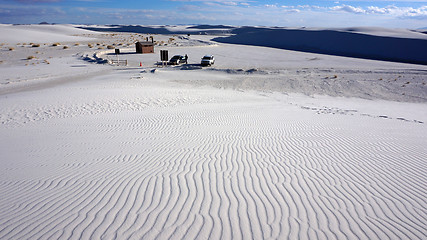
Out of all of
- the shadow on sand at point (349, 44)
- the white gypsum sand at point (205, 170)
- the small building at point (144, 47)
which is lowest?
the white gypsum sand at point (205, 170)

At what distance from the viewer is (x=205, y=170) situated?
556cm

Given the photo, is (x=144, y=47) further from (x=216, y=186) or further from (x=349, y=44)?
(x=349, y=44)

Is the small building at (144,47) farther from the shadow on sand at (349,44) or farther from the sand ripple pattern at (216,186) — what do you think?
the sand ripple pattern at (216,186)

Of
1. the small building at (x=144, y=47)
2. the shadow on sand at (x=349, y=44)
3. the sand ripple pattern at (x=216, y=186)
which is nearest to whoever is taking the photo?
the sand ripple pattern at (x=216, y=186)

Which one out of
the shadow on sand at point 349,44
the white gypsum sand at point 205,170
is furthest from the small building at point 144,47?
the shadow on sand at point 349,44

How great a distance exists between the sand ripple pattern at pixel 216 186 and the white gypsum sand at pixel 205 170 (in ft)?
0.07

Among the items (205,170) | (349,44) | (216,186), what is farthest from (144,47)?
(349,44)

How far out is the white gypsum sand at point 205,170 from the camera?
3725 mm

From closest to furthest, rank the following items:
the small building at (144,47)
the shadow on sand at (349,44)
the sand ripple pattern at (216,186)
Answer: the sand ripple pattern at (216,186) < the small building at (144,47) < the shadow on sand at (349,44)

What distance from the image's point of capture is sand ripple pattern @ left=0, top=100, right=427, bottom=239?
12.0 feet

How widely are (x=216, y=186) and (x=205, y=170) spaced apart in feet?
2.63

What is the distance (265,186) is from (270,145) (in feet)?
9.31

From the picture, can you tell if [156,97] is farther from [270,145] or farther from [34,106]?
[270,145]

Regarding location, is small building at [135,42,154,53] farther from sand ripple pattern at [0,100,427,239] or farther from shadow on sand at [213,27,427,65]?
A: sand ripple pattern at [0,100,427,239]
